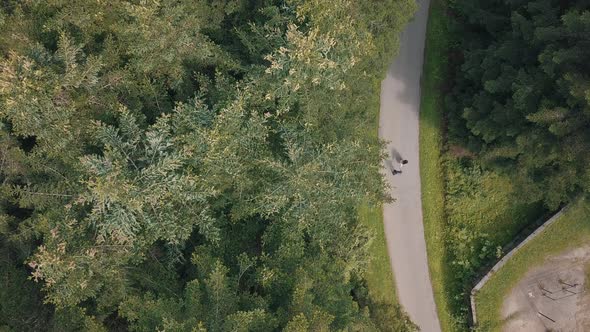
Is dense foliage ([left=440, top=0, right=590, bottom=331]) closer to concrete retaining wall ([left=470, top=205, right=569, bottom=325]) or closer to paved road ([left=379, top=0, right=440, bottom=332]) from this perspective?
concrete retaining wall ([left=470, top=205, right=569, bottom=325])

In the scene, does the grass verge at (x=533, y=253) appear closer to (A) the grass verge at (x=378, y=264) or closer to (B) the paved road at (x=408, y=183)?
(B) the paved road at (x=408, y=183)

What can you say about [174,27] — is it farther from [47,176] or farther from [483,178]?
[483,178]

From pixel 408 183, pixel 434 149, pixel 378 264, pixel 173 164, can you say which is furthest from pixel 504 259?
pixel 173 164

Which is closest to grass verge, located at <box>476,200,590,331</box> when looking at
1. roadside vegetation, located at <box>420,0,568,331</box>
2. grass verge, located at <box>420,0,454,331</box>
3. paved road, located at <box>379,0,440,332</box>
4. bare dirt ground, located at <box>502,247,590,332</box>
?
bare dirt ground, located at <box>502,247,590,332</box>

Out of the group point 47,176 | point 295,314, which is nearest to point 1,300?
point 47,176

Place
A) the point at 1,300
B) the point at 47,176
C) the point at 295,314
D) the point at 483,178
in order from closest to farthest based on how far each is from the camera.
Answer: the point at 295,314 < the point at 1,300 < the point at 47,176 < the point at 483,178

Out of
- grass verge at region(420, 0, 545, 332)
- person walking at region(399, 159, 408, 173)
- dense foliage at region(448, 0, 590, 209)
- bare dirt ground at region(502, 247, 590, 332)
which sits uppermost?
dense foliage at region(448, 0, 590, 209)

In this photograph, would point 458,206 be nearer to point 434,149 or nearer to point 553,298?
point 434,149
